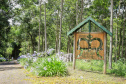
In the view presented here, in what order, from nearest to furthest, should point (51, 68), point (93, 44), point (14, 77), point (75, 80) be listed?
point (75, 80), point (14, 77), point (51, 68), point (93, 44)

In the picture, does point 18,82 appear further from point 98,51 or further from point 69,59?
point 69,59

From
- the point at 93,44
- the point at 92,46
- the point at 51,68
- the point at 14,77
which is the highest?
the point at 93,44

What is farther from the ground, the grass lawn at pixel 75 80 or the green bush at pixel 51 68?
the green bush at pixel 51 68

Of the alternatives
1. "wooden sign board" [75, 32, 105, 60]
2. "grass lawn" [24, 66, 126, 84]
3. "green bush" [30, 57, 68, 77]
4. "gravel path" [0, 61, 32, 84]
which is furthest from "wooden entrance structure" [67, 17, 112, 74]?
"gravel path" [0, 61, 32, 84]

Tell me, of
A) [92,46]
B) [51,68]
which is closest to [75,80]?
[51,68]

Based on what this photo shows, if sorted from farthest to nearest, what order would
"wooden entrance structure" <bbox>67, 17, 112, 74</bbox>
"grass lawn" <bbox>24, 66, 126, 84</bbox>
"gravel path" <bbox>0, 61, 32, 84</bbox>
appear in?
"wooden entrance structure" <bbox>67, 17, 112, 74</bbox>, "gravel path" <bbox>0, 61, 32, 84</bbox>, "grass lawn" <bbox>24, 66, 126, 84</bbox>

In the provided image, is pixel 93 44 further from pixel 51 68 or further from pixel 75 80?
pixel 75 80

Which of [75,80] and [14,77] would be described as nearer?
[75,80]

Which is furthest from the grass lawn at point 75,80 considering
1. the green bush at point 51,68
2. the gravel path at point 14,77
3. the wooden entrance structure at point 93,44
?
the wooden entrance structure at point 93,44

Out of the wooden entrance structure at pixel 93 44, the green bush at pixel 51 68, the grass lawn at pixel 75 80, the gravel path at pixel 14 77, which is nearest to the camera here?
the grass lawn at pixel 75 80

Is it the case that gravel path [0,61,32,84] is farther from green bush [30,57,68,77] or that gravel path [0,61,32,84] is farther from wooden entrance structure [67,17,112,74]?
wooden entrance structure [67,17,112,74]

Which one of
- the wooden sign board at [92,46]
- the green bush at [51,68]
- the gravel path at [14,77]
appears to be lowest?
the gravel path at [14,77]

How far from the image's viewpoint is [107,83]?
7.24m

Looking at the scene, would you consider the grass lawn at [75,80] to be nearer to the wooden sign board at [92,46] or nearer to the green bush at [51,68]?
the green bush at [51,68]
